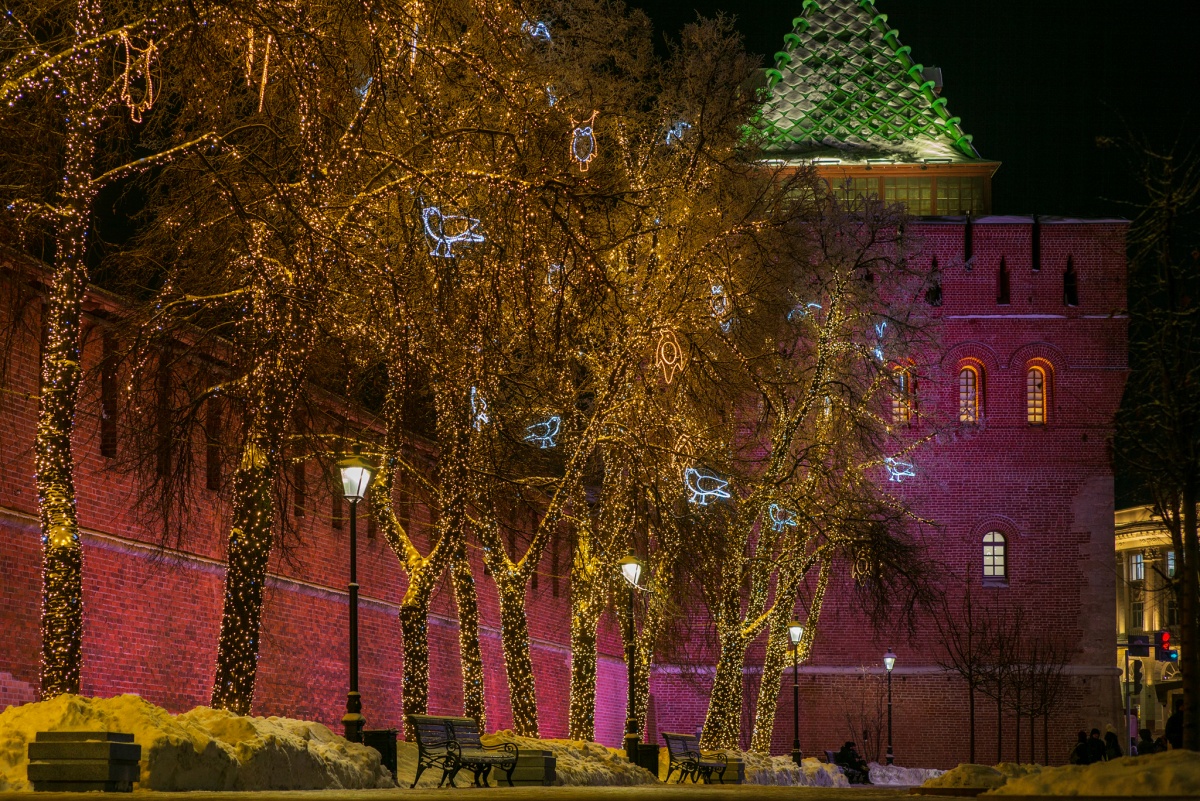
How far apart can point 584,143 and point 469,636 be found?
18.3ft

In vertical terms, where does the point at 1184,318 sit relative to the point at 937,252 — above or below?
below

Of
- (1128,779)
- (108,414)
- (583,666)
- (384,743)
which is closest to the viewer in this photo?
(1128,779)

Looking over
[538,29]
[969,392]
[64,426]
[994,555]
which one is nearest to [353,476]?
[64,426]

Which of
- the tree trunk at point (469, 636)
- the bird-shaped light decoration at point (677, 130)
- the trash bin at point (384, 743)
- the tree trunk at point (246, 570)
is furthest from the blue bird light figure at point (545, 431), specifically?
the tree trunk at point (246, 570)

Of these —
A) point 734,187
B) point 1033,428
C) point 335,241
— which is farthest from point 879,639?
point 335,241

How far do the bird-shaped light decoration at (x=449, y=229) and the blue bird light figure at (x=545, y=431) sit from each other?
16.0 feet

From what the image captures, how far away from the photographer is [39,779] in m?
10.0

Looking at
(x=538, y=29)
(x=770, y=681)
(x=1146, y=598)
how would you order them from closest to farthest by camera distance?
(x=538, y=29)
(x=770, y=681)
(x=1146, y=598)

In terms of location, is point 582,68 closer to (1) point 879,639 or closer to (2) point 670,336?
(2) point 670,336

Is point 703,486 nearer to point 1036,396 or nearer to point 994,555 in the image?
point 994,555

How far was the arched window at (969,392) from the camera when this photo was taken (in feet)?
127

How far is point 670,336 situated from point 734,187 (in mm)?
4816

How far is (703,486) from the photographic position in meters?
21.0

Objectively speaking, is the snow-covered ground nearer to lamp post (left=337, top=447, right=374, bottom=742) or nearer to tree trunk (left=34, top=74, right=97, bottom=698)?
lamp post (left=337, top=447, right=374, bottom=742)
